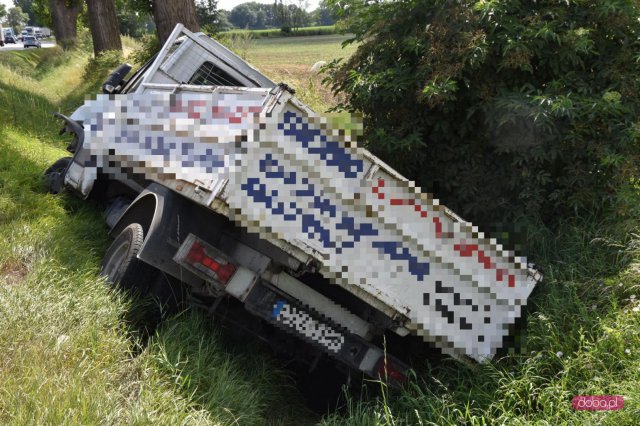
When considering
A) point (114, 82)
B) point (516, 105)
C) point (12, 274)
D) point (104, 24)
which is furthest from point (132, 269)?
point (104, 24)

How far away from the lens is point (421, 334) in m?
3.85

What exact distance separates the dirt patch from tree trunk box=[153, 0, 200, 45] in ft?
25.0

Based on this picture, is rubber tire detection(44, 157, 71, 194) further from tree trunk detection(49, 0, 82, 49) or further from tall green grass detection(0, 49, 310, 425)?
tree trunk detection(49, 0, 82, 49)

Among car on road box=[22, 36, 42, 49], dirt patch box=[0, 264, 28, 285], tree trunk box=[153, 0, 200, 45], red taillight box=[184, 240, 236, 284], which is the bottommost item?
car on road box=[22, 36, 42, 49]

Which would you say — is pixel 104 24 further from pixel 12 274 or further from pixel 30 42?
pixel 30 42

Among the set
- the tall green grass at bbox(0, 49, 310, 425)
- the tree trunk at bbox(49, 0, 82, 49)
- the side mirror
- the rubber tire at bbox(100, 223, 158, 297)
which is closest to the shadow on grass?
the tall green grass at bbox(0, 49, 310, 425)

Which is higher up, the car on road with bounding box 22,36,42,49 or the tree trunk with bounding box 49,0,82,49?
the tree trunk with bounding box 49,0,82,49

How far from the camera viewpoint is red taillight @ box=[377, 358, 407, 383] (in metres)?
4.01

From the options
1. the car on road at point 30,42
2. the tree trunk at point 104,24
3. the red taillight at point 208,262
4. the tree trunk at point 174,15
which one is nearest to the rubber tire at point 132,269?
the red taillight at point 208,262

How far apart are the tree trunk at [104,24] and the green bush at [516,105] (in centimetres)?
1451

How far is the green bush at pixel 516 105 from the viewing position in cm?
493

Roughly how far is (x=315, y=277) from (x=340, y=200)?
0.65 m

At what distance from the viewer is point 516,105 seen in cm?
487

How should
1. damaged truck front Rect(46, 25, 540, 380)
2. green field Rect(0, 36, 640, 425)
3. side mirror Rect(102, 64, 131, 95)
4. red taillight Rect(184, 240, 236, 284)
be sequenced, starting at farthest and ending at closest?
side mirror Rect(102, 64, 131, 95) → red taillight Rect(184, 240, 236, 284) → damaged truck front Rect(46, 25, 540, 380) → green field Rect(0, 36, 640, 425)
